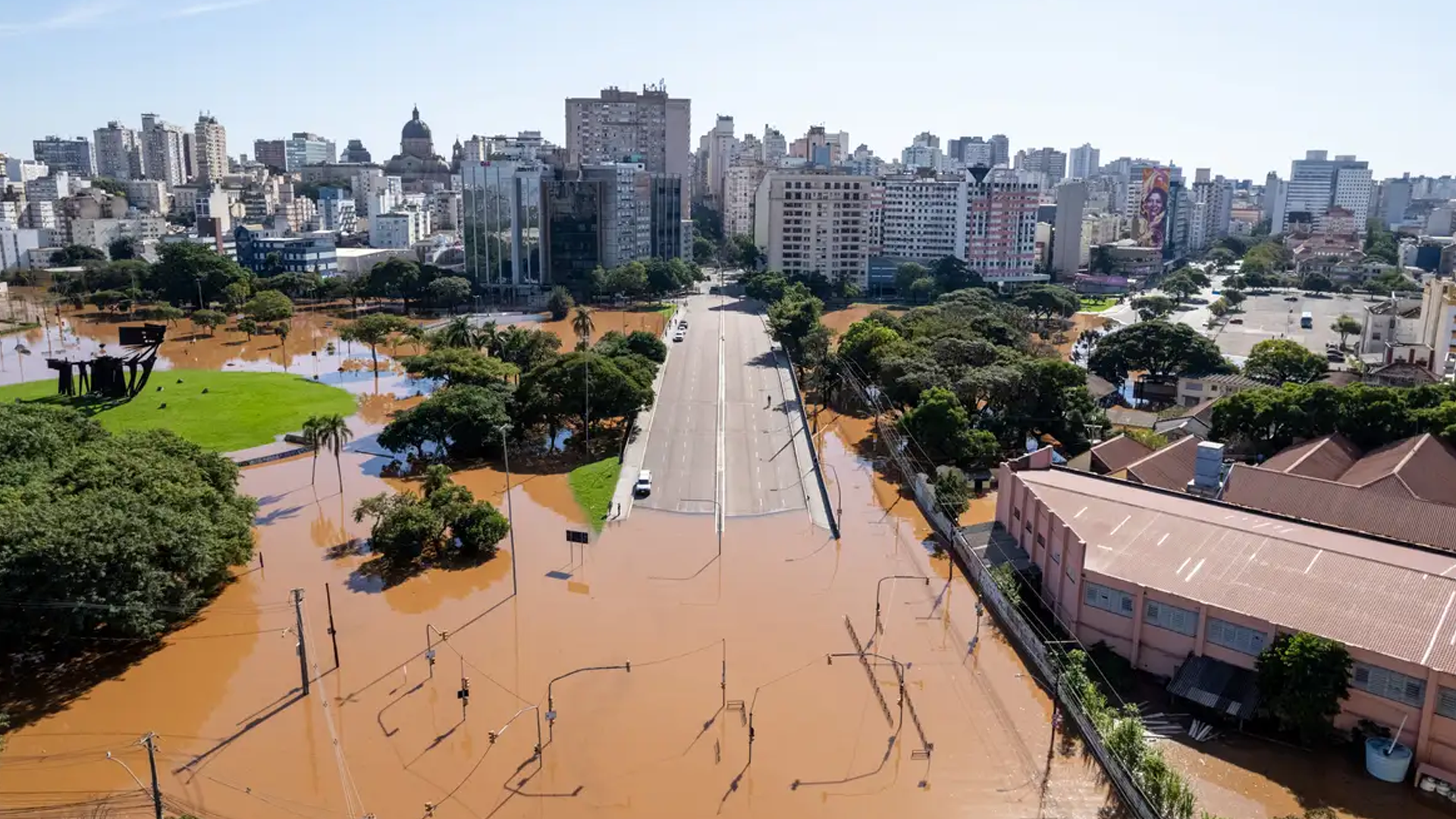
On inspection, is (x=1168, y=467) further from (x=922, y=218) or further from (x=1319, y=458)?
(x=922, y=218)

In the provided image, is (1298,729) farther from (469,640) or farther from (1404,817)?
(469,640)

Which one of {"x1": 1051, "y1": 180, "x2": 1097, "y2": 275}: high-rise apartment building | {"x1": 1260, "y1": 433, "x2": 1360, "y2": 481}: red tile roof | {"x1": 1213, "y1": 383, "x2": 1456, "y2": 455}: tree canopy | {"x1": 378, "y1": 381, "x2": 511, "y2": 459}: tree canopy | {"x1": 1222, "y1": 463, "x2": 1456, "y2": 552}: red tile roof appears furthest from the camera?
{"x1": 1051, "y1": 180, "x2": 1097, "y2": 275}: high-rise apartment building


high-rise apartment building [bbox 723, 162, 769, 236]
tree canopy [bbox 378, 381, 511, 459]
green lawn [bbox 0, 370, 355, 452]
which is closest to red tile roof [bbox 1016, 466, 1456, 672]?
tree canopy [bbox 378, 381, 511, 459]

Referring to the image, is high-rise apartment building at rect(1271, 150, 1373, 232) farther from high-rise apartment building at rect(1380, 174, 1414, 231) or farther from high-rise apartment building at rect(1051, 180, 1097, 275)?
high-rise apartment building at rect(1051, 180, 1097, 275)

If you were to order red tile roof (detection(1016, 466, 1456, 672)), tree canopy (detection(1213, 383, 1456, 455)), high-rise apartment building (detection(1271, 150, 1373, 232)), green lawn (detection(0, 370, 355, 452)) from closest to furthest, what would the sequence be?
red tile roof (detection(1016, 466, 1456, 672)), tree canopy (detection(1213, 383, 1456, 455)), green lawn (detection(0, 370, 355, 452)), high-rise apartment building (detection(1271, 150, 1373, 232))

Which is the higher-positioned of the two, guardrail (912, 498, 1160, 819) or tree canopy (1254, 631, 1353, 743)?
tree canopy (1254, 631, 1353, 743)

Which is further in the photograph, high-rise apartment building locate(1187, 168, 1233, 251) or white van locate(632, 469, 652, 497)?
high-rise apartment building locate(1187, 168, 1233, 251)
